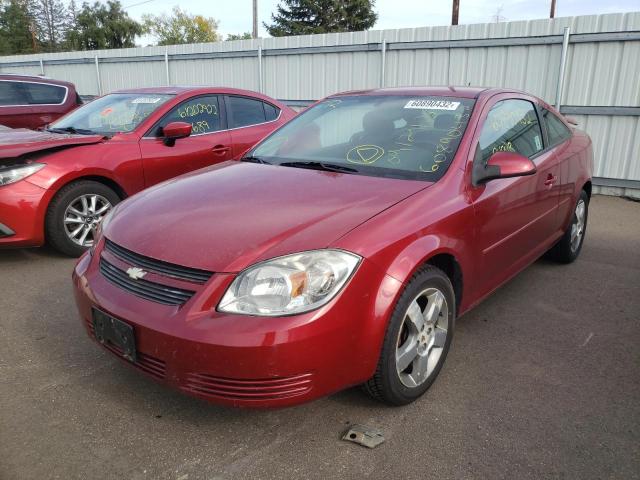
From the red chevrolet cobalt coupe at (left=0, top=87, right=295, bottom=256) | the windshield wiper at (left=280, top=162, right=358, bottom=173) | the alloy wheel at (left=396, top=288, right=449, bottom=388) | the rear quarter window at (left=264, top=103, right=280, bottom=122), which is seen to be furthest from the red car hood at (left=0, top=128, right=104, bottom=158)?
the alloy wheel at (left=396, top=288, right=449, bottom=388)

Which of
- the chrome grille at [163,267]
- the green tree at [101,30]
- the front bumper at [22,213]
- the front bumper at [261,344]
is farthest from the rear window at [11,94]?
the green tree at [101,30]

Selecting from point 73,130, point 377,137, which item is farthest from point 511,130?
point 73,130

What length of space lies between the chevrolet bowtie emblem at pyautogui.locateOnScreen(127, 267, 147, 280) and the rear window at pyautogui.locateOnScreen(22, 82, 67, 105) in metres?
7.43

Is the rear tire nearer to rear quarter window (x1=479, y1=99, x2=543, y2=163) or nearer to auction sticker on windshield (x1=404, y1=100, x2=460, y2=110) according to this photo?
rear quarter window (x1=479, y1=99, x2=543, y2=163)

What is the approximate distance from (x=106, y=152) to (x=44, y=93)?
182 inches

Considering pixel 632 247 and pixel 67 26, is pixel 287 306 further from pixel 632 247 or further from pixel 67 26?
pixel 67 26

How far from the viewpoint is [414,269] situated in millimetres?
2318

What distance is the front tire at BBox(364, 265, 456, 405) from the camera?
229cm

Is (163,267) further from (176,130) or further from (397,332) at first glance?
(176,130)

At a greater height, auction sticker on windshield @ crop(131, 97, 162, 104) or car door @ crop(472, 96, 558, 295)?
auction sticker on windshield @ crop(131, 97, 162, 104)

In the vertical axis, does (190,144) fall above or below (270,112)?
below

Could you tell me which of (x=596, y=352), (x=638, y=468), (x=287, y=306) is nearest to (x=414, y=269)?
(x=287, y=306)

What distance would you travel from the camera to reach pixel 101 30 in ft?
170

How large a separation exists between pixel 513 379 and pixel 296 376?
1.38 meters
